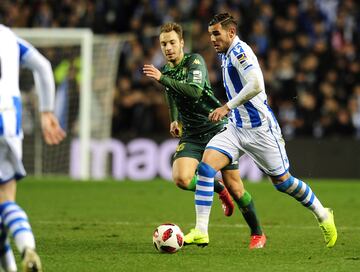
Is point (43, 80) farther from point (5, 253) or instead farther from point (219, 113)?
point (219, 113)

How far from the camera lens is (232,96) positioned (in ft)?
26.0

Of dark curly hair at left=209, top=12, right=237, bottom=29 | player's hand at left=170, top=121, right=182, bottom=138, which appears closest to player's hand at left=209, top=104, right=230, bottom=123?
dark curly hair at left=209, top=12, right=237, bottom=29

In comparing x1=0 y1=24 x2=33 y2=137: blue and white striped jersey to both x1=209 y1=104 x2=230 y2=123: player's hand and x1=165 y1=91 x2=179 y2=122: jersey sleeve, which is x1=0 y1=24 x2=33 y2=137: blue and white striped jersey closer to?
x1=209 y1=104 x2=230 y2=123: player's hand

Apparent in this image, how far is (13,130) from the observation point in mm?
5500

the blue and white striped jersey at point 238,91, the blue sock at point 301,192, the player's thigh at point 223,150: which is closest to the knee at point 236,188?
the player's thigh at point 223,150

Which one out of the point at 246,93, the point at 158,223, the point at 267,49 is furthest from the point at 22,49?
the point at 267,49

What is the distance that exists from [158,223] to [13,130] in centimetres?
512

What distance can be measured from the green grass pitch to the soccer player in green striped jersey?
0.41 metres

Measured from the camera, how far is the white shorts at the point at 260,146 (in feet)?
25.9

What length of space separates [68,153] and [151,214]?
7216 mm

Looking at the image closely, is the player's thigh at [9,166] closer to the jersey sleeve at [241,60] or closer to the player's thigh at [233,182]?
the jersey sleeve at [241,60]

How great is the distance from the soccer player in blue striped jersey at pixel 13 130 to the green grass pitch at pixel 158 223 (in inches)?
45.2

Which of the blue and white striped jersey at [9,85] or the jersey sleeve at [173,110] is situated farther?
the jersey sleeve at [173,110]

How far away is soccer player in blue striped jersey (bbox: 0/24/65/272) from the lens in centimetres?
543
